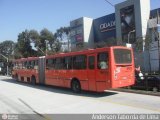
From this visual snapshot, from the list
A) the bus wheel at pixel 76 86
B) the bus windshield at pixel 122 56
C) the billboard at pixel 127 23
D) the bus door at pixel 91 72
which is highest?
the billboard at pixel 127 23

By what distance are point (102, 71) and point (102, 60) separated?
0.61 meters

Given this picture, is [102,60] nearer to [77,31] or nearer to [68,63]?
[68,63]

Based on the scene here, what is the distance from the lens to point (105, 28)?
64.9 metres

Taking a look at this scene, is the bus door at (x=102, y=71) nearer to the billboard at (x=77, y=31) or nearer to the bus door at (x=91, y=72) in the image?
the bus door at (x=91, y=72)

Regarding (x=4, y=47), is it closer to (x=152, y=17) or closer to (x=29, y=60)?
(x=152, y=17)

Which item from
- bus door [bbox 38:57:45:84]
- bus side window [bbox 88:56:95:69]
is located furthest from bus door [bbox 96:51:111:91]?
bus door [bbox 38:57:45:84]

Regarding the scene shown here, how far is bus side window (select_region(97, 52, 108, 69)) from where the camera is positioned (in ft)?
52.5

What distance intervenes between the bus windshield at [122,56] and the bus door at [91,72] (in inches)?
57.0

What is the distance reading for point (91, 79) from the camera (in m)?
17.2

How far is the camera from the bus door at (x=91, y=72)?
1692 cm

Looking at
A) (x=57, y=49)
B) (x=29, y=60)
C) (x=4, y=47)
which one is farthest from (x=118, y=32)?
(x=4, y=47)

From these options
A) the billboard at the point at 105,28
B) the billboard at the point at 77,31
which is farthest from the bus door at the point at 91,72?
the billboard at the point at 77,31

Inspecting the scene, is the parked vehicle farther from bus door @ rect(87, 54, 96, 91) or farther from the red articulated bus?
bus door @ rect(87, 54, 96, 91)

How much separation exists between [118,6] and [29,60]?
34793mm
